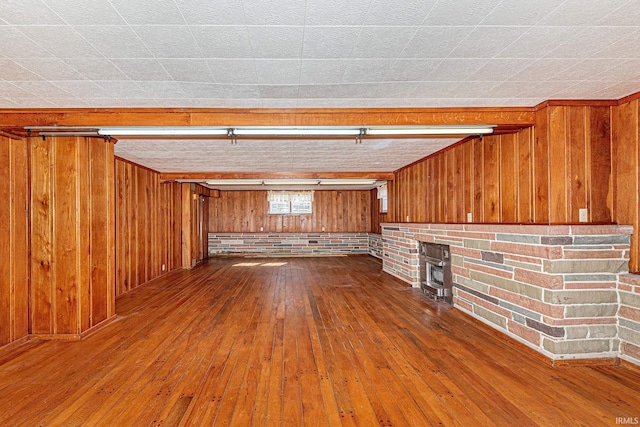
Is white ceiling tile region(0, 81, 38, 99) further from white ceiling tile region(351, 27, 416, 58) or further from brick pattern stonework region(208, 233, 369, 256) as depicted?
brick pattern stonework region(208, 233, 369, 256)

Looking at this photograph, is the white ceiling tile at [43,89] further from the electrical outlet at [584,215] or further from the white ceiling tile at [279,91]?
the electrical outlet at [584,215]

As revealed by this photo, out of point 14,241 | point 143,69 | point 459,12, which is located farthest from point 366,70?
point 14,241

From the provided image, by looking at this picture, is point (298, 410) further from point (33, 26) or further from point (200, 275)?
point (200, 275)

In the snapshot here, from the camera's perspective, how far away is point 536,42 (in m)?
2.07

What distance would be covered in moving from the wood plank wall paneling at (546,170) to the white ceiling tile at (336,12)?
236cm

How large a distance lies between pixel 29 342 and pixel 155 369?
5.82ft

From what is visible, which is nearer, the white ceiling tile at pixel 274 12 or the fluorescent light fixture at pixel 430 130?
the white ceiling tile at pixel 274 12

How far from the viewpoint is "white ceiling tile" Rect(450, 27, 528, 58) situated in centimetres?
194

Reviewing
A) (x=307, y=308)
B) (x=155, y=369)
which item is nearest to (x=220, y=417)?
(x=155, y=369)

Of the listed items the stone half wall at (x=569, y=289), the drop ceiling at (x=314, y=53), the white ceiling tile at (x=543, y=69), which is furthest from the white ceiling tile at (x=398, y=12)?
the stone half wall at (x=569, y=289)

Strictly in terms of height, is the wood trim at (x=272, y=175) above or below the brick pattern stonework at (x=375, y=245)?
above

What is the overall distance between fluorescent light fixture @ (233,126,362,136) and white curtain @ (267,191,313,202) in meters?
7.69

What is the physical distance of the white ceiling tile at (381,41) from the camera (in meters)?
1.93

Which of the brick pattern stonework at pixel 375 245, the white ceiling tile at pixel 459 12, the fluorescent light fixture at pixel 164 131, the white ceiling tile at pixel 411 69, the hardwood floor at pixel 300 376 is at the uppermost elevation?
the white ceiling tile at pixel 459 12
